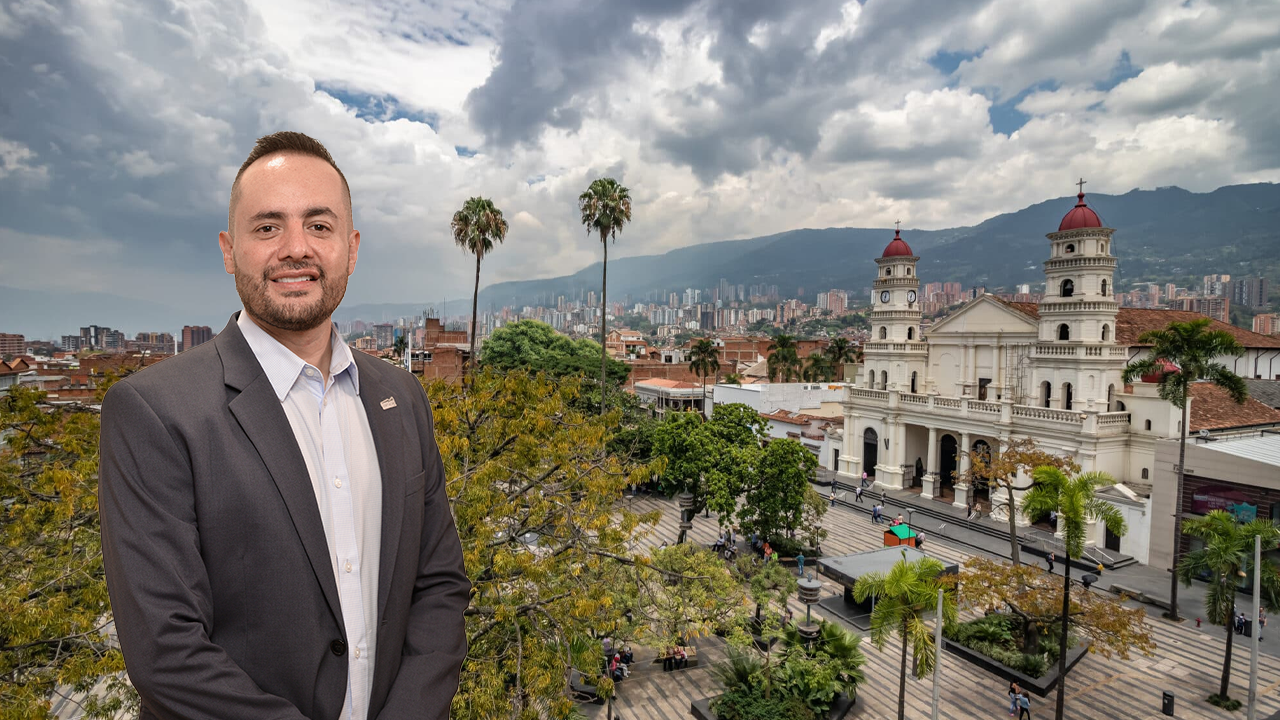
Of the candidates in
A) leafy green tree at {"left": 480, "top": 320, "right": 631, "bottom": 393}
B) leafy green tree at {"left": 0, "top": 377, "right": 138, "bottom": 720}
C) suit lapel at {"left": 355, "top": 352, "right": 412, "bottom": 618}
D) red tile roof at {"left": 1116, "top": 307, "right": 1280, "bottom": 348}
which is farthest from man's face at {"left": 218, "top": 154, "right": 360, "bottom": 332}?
leafy green tree at {"left": 480, "top": 320, "right": 631, "bottom": 393}

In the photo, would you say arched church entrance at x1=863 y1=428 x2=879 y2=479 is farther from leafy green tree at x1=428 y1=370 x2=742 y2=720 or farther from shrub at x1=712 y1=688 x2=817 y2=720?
leafy green tree at x1=428 y1=370 x2=742 y2=720

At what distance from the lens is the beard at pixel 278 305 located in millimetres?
2004

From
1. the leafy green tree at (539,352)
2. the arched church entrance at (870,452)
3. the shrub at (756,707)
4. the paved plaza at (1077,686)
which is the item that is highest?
the leafy green tree at (539,352)

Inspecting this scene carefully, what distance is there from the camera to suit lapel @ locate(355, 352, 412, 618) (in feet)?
6.92

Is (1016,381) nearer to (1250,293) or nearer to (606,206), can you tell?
(606,206)

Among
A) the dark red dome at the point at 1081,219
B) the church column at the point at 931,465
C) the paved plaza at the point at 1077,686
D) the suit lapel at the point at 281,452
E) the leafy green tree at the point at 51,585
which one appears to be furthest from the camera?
the church column at the point at 931,465

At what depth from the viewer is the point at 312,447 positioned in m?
2.06

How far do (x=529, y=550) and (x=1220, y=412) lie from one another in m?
29.9

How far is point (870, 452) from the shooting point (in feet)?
117

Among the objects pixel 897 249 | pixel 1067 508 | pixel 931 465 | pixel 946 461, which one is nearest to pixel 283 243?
pixel 1067 508

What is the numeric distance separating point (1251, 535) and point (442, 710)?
739 inches

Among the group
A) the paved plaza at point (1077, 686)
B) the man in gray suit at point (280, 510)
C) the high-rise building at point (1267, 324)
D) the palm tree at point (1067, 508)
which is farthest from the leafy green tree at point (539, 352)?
the high-rise building at point (1267, 324)

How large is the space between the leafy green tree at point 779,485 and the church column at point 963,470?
1150cm

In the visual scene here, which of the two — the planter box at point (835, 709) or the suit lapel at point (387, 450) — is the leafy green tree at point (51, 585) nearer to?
the suit lapel at point (387, 450)
